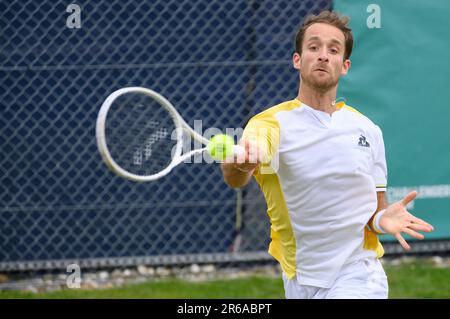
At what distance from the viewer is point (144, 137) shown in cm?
400

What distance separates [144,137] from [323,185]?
2.80 ft

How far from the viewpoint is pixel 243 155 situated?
3092mm

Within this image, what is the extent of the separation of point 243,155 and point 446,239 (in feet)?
11.3

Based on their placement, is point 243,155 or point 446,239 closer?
point 243,155

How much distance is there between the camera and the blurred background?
5.91 meters

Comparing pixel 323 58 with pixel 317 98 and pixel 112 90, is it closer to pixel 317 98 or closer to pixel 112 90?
pixel 317 98

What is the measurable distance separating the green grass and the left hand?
2024mm

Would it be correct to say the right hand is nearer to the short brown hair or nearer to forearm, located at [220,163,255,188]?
forearm, located at [220,163,255,188]

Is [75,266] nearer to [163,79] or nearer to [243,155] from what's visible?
[163,79]

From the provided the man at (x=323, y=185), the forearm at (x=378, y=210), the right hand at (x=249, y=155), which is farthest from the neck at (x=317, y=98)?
the right hand at (x=249, y=155)

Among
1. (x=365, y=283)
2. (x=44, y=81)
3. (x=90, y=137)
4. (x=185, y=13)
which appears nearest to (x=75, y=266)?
(x=90, y=137)

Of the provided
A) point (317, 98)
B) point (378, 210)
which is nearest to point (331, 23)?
point (317, 98)

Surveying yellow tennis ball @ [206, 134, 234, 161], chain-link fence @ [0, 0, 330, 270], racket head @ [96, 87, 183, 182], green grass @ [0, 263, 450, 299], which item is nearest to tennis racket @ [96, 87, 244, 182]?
racket head @ [96, 87, 183, 182]

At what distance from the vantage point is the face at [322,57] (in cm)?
364
